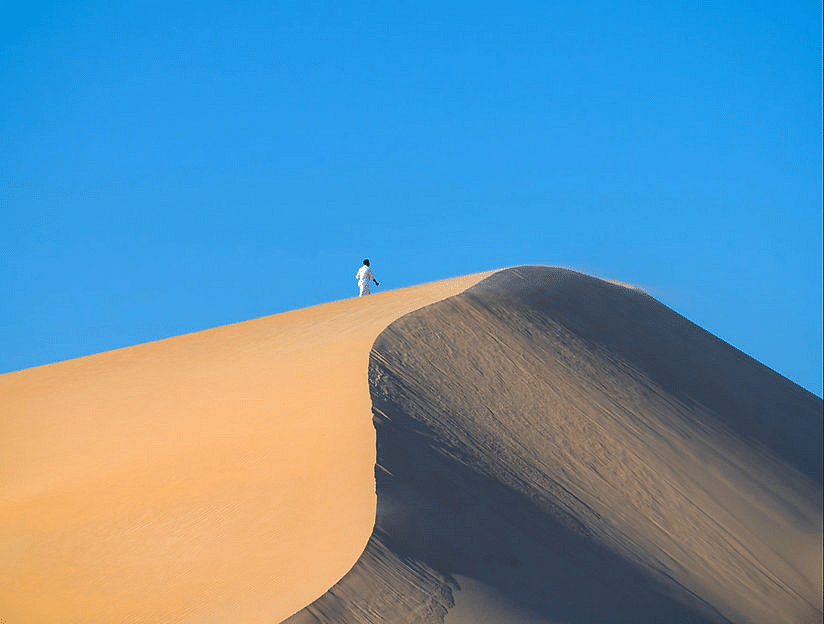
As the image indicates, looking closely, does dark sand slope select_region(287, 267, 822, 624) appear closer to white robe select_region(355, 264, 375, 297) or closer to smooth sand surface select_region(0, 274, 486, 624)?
smooth sand surface select_region(0, 274, 486, 624)

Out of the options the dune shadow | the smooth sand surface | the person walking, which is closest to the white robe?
the person walking

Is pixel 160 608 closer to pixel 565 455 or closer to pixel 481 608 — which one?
pixel 481 608

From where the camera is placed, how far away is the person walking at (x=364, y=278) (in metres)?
20.2

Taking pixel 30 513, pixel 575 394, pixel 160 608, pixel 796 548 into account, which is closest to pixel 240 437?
pixel 30 513

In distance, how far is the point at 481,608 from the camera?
875 centimetres

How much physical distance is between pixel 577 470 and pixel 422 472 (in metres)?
3.19

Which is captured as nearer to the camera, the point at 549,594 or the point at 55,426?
the point at 549,594

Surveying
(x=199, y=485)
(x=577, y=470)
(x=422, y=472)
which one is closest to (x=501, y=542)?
(x=422, y=472)

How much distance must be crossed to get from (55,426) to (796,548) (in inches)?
454

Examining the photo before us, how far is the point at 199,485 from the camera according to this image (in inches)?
419

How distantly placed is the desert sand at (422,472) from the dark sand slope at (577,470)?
0.13 ft

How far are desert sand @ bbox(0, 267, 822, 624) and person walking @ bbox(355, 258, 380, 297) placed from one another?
5.10 feet

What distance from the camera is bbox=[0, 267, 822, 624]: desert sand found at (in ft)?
29.3

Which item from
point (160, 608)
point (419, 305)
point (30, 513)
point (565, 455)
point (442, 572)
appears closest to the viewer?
point (160, 608)
